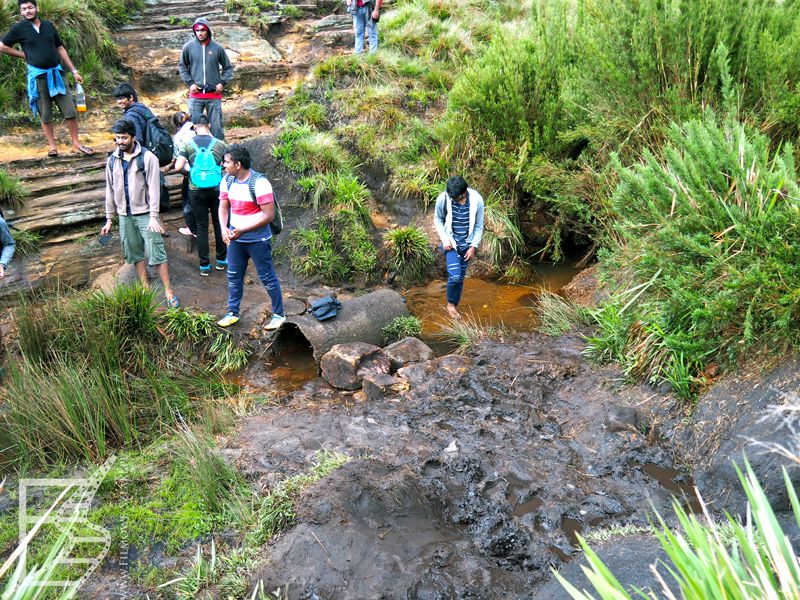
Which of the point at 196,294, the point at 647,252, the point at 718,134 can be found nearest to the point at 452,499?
the point at 647,252

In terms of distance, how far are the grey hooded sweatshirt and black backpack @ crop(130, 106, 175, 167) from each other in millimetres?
1396

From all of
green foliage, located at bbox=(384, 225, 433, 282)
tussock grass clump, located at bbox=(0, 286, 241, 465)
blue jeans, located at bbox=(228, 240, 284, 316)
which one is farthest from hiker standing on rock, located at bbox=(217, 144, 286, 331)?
green foliage, located at bbox=(384, 225, 433, 282)

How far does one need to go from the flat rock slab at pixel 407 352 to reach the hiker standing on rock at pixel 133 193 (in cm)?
267

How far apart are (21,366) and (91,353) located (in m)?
0.58

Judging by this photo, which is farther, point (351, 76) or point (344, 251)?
point (351, 76)

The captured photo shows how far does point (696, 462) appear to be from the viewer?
193 inches

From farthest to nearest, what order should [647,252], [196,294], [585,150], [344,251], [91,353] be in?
1. [344,251]
2. [585,150]
3. [196,294]
4. [91,353]
5. [647,252]

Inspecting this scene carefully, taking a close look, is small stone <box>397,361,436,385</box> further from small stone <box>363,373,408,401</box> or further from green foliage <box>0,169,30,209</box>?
green foliage <box>0,169,30,209</box>

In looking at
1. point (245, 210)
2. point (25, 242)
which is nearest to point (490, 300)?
point (245, 210)

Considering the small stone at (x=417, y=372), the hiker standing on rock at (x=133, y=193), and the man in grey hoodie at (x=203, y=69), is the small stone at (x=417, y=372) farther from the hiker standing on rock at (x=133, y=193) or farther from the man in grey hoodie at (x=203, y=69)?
the man in grey hoodie at (x=203, y=69)

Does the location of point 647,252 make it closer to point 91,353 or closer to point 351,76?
point 91,353

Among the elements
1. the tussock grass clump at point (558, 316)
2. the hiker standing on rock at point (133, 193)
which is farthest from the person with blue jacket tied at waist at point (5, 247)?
the tussock grass clump at point (558, 316)

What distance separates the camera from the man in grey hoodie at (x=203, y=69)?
9180 millimetres

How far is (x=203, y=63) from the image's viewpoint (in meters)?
9.22
